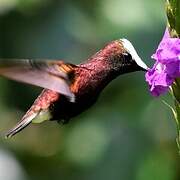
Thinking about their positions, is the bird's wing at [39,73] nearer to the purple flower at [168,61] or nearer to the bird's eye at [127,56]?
the bird's eye at [127,56]

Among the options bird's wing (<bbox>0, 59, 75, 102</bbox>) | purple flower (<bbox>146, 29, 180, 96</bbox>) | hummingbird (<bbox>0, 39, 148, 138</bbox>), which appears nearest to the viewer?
purple flower (<bbox>146, 29, 180, 96</bbox>)

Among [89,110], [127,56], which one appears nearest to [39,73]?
[127,56]

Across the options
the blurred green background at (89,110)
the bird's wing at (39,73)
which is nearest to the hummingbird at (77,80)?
the bird's wing at (39,73)

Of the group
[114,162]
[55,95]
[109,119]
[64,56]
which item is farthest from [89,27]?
[55,95]

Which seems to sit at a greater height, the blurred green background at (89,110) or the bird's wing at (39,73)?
the bird's wing at (39,73)

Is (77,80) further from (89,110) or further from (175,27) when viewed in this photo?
(89,110)

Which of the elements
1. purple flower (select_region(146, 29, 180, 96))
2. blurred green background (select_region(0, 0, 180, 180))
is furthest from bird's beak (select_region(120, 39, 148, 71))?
blurred green background (select_region(0, 0, 180, 180))

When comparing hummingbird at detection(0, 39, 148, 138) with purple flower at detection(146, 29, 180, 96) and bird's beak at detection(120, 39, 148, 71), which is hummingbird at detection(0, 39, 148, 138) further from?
purple flower at detection(146, 29, 180, 96)
